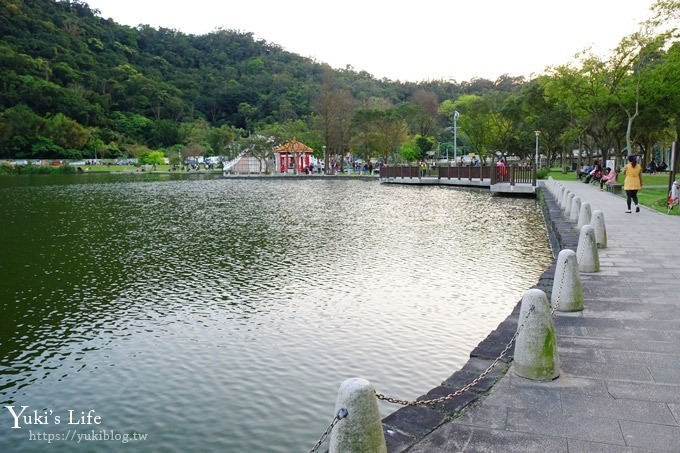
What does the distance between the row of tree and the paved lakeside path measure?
31588 mm

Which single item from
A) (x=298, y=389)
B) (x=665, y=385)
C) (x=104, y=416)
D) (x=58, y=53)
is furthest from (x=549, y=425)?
(x=58, y=53)

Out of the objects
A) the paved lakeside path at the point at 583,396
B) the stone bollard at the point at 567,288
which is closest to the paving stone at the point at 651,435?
the paved lakeside path at the point at 583,396

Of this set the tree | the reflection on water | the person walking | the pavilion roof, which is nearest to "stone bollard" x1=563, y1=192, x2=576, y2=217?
A: the reflection on water

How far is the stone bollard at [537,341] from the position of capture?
4.87m

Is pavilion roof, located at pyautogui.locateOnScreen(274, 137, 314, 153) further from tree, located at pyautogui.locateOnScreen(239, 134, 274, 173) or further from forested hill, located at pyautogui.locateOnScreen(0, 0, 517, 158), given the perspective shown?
forested hill, located at pyautogui.locateOnScreen(0, 0, 517, 158)

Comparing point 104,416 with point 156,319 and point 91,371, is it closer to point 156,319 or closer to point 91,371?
point 91,371

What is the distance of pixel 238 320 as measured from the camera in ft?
28.5

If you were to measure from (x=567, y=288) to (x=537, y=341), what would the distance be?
7.87 ft

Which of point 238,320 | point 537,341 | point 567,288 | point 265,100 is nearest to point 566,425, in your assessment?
point 537,341

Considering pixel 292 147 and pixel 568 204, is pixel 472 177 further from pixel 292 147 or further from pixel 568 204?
pixel 292 147

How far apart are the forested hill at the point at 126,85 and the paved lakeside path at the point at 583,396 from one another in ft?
261

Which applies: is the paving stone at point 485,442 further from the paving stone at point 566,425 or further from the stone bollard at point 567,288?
the stone bollard at point 567,288

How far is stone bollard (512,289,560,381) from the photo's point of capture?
487 centimetres

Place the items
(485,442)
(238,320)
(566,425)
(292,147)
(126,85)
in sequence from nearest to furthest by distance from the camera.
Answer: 1. (485,442)
2. (566,425)
3. (238,320)
4. (292,147)
5. (126,85)
